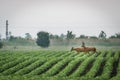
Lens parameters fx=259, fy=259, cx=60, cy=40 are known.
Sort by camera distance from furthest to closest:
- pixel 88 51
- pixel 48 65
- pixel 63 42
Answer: pixel 63 42, pixel 88 51, pixel 48 65

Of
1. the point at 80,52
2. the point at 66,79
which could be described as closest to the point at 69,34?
the point at 80,52

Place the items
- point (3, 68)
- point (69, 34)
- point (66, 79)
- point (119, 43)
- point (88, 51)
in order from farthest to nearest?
point (69, 34) → point (119, 43) → point (88, 51) → point (3, 68) → point (66, 79)

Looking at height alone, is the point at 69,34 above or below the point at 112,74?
above

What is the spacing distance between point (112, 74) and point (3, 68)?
8.68 meters

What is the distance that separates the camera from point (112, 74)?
19.5 meters

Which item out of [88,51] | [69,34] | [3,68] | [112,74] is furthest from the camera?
[69,34]

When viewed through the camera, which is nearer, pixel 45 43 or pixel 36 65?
pixel 36 65

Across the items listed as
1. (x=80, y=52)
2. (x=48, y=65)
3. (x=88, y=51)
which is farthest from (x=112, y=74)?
(x=80, y=52)

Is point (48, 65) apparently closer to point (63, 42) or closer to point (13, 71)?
point (13, 71)

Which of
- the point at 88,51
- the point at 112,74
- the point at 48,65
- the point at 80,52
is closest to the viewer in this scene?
the point at 112,74

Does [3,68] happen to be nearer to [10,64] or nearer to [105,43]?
[10,64]

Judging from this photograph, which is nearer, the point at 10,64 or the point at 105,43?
the point at 10,64

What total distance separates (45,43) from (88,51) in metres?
25.3

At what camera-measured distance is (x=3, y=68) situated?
69.1 feet
